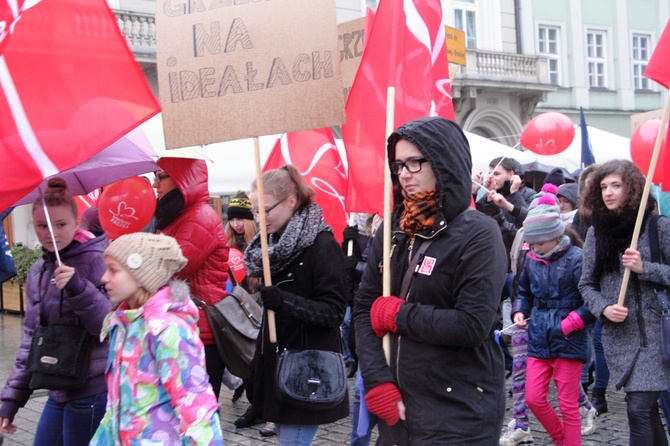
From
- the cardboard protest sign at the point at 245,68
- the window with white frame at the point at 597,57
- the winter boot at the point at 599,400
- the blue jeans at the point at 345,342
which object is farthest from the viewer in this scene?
the window with white frame at the point at 597,57

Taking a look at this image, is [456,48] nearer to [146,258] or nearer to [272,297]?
[272,297]

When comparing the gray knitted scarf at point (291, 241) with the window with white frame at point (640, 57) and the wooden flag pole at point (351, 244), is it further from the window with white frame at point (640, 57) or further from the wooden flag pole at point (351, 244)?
the window with white frame at point (640, 57)

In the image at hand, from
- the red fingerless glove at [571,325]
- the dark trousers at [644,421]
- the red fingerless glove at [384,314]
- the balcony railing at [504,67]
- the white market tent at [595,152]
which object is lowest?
the dark trousers at [644,421]

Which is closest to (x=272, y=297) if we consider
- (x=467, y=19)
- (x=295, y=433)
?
(x=295, y=433)

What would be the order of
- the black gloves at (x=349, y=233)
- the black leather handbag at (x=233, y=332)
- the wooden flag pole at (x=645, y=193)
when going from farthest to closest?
the black gloves at (x=349, y=233) → the black leather handbag at (x=233, y=332) → the wooden flag pole at (x=645, y=193)

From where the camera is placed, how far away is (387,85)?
4.90 metres

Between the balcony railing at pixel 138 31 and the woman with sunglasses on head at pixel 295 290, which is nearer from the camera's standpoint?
the woman with sunglasses on head at pixel 295 290

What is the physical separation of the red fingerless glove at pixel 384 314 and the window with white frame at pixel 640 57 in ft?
89.5

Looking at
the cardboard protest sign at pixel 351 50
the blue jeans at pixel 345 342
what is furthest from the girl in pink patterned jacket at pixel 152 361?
the blue jeans at pixel 345 342

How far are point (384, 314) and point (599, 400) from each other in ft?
14.4

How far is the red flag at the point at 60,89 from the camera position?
11.2 ft

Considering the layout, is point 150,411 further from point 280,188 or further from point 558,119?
point 558,119

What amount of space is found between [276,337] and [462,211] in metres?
1.39

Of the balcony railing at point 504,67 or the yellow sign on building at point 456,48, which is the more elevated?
the balcony railing at point 504,67
